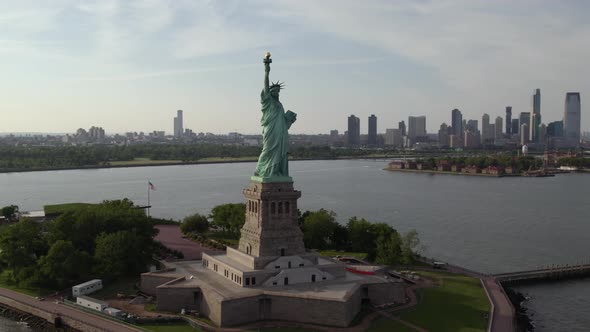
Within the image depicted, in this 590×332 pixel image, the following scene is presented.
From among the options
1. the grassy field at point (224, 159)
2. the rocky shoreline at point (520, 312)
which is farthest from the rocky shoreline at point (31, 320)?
the grassy field at point (224, 159)

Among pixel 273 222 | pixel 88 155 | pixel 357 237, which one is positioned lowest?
pixel 357 237

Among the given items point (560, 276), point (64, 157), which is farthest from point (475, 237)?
point (64, 157)

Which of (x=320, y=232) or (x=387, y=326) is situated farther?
(x=320, y=232)

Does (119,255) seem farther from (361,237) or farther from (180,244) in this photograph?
(361,237)

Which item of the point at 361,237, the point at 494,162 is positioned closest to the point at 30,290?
the point at 361,237

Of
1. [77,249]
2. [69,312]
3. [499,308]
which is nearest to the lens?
[69,312]

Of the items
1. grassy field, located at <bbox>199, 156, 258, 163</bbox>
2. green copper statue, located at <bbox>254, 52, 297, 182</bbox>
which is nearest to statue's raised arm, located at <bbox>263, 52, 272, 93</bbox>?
green copper statue, located at <bbox>254, 52, 297, 182</bbox>

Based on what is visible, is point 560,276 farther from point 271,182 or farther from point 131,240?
point 131,240
